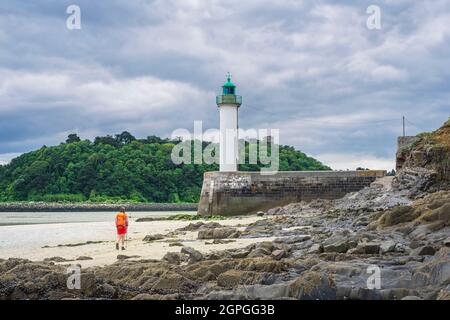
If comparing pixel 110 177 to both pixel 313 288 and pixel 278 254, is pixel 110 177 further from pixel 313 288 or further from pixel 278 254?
pixel 313 288

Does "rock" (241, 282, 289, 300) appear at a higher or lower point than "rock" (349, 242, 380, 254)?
lower

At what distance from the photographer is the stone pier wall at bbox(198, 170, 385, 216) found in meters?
30.3

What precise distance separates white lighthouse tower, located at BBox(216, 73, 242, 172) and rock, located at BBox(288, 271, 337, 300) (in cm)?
2743

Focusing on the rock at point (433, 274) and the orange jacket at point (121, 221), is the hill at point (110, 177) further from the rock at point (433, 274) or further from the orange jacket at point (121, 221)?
the rock at point (433, 274)

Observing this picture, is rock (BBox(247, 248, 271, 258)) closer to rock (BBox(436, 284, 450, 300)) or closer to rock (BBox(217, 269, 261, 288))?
rock (BBox(217, 269, 261, 288))

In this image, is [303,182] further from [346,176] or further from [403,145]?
[403,145]

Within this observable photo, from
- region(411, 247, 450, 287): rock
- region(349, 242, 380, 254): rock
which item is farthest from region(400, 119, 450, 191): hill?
region(411, 247, 450, 287): rock

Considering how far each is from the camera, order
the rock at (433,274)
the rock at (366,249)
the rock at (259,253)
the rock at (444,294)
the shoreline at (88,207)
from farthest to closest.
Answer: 1. the shoreline at (88,207)
2. the rock at (259,253)
3. the rock at (366,249)
4. the rock at (433,274)
5. the rock at (444,294)

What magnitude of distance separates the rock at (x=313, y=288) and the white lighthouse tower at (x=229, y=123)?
90.0 ft

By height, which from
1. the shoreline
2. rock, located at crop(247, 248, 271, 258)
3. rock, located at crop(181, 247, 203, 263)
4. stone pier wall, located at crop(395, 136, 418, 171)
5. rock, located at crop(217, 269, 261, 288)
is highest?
stone pier wall, located at crop(395, 136, 418, 171)

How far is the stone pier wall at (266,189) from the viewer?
30.3 meters

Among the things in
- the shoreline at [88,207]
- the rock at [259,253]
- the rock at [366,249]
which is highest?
the shoreline at [88,207]

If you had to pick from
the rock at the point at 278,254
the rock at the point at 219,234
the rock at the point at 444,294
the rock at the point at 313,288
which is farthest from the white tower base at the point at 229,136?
the rock at the point at 444,294

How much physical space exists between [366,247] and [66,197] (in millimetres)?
66597
